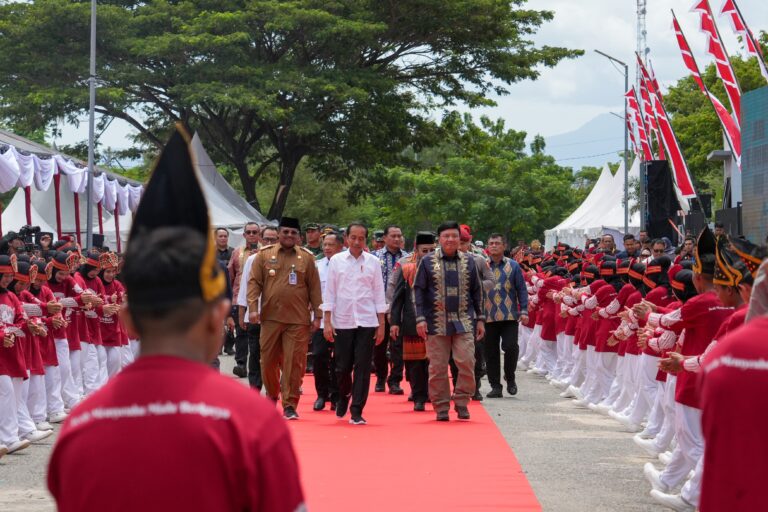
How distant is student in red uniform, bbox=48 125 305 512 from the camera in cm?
305

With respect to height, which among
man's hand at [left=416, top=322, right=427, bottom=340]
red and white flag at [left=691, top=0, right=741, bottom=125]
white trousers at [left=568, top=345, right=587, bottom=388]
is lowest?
white trousers at [left=568, top=345, right=587, bottom=388]

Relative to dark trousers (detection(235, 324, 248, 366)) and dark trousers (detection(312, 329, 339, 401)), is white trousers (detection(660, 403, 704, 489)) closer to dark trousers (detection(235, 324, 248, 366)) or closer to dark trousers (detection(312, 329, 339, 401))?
dark trousers (detection(312, 329, 339, 401))

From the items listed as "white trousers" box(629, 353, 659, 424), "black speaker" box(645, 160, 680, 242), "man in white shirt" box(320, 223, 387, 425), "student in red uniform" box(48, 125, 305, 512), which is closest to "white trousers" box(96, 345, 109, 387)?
"man in white shirt" box(320, 223, 387, 425)

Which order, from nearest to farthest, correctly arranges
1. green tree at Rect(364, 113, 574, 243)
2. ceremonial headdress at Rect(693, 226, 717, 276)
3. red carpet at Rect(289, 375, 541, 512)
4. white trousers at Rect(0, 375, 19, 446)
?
ceremonial headdress at Rect(693, 226, 717, 276), red carpet at Rect(289, 375, 541, 512), white trousers at Rect(0, 375, 19, 446), green tree at Rect(364, 113, 574, 243)

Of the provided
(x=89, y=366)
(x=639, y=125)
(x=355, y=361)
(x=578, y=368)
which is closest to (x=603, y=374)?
(x=578, y=368)

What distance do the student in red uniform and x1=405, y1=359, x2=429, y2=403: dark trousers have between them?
1249cm

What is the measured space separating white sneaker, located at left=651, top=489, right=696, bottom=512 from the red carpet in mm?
841

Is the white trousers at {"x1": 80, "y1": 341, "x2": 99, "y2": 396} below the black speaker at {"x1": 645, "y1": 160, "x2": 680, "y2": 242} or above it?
below

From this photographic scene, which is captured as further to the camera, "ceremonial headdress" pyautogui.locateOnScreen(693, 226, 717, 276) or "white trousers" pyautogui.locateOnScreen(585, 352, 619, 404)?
"white trousers" pyautogui.locateOnScreen(585, 352, 619, 404)

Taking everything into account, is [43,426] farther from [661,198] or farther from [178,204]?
[661,198]

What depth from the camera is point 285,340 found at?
552 inches

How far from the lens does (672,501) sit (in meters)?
9.05

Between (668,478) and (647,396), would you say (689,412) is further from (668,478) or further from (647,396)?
(647,396)

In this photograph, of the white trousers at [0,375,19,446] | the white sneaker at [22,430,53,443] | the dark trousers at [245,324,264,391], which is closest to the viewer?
the white trousers at [0,375,19,446]
